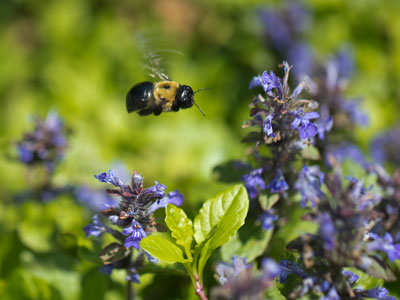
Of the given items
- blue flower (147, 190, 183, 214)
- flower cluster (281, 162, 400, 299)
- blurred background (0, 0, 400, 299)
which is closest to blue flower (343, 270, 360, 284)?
flower cluster (281, 162, 400, 299)

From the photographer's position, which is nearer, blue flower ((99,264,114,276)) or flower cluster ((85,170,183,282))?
flower cluster ((85,170,183,282))

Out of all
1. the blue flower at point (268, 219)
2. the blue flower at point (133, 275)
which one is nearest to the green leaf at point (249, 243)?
the blue flower at point (268, 219)

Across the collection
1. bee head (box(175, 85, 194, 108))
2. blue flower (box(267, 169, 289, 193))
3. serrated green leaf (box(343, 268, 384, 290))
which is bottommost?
serrated green leaf (box(343, 268, 384, 290))

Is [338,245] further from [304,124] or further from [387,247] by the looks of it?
[304,124]

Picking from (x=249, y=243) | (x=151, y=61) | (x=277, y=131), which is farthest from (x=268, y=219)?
(x=151, y=61)

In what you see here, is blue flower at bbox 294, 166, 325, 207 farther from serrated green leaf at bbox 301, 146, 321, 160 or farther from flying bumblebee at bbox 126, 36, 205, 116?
flying bumblebee at bbox 126, 36, 205, 116

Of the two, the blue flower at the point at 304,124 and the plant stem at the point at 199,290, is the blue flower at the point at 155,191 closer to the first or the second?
the plant stem at the point at 199,290

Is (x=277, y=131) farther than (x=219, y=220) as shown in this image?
Yes

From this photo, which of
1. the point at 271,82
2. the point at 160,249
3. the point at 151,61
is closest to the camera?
the point at 160,249
